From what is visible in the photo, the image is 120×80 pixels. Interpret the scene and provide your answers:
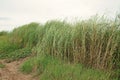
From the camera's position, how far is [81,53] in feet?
20.0

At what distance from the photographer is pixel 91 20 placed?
20.7 ft

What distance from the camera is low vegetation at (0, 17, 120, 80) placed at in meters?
5.64

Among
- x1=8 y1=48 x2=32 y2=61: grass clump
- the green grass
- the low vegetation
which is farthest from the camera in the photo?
x1=8 y1=48 x2=32 y2=61: grass clump

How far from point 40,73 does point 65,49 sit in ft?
2.84

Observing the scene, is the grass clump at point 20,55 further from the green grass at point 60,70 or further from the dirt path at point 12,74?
the green grass at point 60,70

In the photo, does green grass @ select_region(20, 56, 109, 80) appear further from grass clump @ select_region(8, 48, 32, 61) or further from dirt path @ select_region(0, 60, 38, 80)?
grass clump @ select_region(8, 48, 32, 61)

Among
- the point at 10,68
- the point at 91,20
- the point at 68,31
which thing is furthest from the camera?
the point at 10,68

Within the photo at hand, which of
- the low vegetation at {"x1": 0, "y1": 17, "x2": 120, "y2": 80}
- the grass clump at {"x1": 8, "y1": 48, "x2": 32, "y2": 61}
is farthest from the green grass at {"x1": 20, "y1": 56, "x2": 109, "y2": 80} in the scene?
the grass clump at {"x1": 8, "y1": 48, "x2": 32, "y2": 61}

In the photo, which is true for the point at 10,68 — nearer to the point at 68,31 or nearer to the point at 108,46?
the point at 68,31

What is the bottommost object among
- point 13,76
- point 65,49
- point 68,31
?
point 13,76

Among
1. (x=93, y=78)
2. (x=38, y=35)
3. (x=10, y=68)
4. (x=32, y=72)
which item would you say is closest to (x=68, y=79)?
(x=93, y=78)

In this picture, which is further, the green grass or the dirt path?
Result: the dirt path

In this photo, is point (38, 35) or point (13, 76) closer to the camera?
point (13, 76)

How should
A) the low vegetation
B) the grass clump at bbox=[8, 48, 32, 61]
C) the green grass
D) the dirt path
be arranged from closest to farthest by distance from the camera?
1. the green grass
2. the low vegetation
3. the dirt path
4. the grass clump at bbox=[8, 48, 32, 61]
